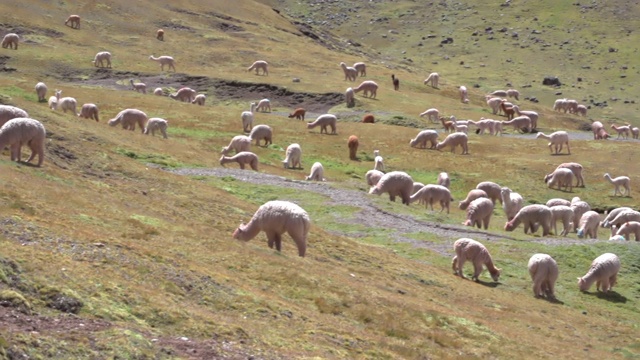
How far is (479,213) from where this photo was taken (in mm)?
42656

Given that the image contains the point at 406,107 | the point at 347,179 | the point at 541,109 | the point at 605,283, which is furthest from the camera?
the point at 541,109

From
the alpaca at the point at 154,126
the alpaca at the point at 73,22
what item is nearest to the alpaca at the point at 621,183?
the alpaca at the point at 154,126

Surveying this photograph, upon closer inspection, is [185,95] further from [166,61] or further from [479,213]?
[479,213]

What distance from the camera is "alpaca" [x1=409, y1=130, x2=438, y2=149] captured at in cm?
6375

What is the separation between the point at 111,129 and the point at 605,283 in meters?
24.6

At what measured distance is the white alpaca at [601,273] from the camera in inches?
1366

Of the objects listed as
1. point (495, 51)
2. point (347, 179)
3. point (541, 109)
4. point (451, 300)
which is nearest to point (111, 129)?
point (347, 179)

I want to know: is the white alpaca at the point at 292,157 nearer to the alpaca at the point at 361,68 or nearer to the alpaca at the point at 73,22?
the alpaca at the point at 361,68

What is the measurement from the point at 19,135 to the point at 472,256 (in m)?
14.7

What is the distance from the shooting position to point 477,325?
25.6 m

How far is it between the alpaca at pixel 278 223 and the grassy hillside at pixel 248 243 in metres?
0.49

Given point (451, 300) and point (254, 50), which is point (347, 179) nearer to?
point (451, 300)

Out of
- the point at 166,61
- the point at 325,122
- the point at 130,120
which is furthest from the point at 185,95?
the point at 130,120

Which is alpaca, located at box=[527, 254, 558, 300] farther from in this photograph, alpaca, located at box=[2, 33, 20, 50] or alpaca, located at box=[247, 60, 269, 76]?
alpaca, located at box=[2, 33, 20, 50]
